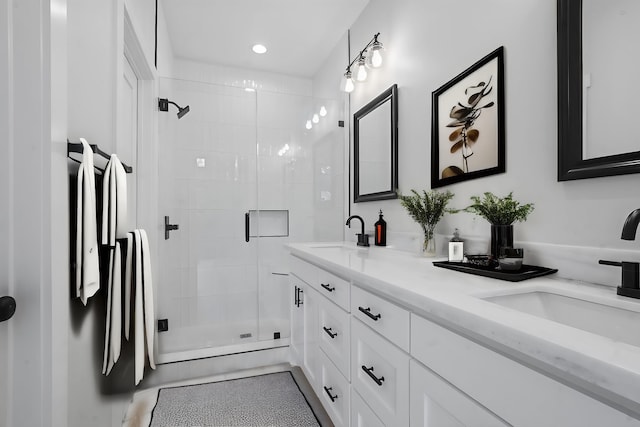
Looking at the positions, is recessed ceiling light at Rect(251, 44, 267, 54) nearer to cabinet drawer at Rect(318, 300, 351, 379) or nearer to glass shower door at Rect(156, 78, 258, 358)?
glass shower door at Rect(156, 78, 258, 358)

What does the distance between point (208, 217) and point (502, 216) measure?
6.93ft

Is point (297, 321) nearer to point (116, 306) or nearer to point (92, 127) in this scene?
point (116, 306)

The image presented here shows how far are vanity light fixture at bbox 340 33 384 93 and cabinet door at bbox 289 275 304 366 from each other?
146 centimetres

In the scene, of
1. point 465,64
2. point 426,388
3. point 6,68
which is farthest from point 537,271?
point 6,68

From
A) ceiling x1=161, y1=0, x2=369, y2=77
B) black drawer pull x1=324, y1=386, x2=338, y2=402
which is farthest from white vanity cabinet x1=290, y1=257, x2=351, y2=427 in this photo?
ceiling x1=161, y1=0, x2=369, y2=77

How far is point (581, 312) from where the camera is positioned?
0.81 m

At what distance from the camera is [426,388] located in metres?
0.77

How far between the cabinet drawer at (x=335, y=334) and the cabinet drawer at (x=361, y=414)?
0.29 ft

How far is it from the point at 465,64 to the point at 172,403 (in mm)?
2358

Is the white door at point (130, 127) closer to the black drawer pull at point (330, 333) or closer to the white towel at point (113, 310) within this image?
the white towel at point (113, 310)

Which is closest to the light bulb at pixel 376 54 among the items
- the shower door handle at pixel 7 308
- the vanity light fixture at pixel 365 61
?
the vanity light fixture at pixel 365 61

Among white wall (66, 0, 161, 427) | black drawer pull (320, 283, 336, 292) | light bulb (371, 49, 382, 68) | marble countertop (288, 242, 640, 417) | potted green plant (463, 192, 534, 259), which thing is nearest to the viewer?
marble countertop (288, 242, 640, 417)

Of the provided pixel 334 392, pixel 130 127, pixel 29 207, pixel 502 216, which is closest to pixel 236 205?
pixel 130 127

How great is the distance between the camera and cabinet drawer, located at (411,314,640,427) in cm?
46
